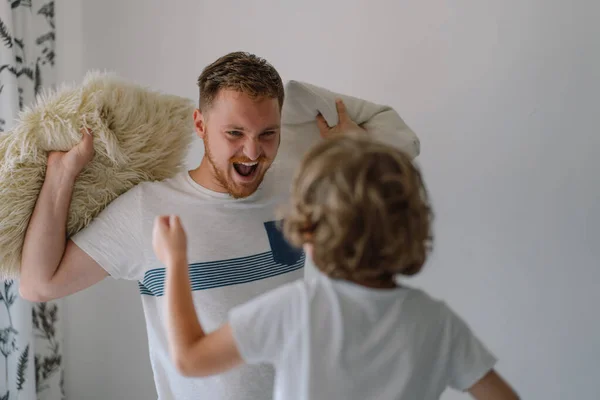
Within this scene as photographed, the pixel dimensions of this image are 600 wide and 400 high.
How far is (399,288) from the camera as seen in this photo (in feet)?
2.90

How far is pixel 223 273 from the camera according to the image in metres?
1.31

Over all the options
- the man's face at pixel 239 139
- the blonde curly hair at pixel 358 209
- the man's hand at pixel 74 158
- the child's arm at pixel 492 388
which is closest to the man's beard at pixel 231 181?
the man's face at pixel 239 139

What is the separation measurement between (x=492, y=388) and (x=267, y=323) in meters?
0.33

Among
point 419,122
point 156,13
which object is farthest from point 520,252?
point 156,13

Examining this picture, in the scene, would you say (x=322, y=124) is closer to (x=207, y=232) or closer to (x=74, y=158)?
(x=207, y=232)

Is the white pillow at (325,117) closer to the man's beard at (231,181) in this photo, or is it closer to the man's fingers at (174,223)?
the man's beard at (231,181)

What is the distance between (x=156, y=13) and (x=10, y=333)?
1.00m

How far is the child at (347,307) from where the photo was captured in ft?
2.66

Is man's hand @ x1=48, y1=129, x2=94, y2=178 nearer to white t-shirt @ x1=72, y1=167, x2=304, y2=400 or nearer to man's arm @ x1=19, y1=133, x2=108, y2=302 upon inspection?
man's arm @ x1=19, y1=133, x2=108, y2=302

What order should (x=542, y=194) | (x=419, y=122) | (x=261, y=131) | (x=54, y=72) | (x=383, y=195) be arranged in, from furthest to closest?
(x=54, y=72)
(x=419, y=122)
(x=542, y=194)
(x=261, y=131)
(x=383, y=195)

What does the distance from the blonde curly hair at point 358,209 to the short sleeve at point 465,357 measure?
0.13 m

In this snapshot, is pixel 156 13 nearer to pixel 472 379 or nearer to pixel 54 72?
pixel 54 72

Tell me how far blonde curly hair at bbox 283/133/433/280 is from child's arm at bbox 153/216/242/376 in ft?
0.54

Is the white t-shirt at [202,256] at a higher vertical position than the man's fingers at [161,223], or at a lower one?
lower
